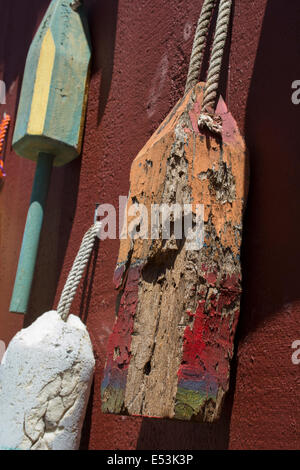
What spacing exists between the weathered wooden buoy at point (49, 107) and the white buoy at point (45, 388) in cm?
31

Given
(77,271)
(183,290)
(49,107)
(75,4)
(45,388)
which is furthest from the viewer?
(75,4)

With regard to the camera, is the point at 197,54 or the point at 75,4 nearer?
the point at 197,54

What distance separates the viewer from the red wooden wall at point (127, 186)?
794 mm

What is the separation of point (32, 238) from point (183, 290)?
25.8 inches

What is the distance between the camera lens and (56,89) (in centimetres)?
137

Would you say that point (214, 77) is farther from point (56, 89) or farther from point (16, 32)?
point (16, 32)

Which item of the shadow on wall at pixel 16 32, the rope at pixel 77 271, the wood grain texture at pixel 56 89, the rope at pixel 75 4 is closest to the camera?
the rope at pixel 77 271

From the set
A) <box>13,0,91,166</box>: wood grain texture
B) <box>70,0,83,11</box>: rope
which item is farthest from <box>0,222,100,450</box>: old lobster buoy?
<box>70,0,83,11</box>: rope

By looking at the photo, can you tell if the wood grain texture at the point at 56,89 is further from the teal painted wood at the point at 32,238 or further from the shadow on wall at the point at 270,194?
the shadow on wall at the point at 270,194

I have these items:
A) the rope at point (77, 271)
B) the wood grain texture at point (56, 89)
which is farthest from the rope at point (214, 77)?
the wood grain texture at point (56, 89)

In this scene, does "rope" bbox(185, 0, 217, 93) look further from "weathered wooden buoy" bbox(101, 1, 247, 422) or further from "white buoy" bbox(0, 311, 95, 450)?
"white buoy" bbox(0, 311, 95, 450)

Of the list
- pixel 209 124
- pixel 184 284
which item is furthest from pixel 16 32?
pixel 184 284

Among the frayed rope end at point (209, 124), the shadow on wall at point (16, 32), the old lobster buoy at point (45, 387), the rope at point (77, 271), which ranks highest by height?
the shadow on wall at point (16, 32)
